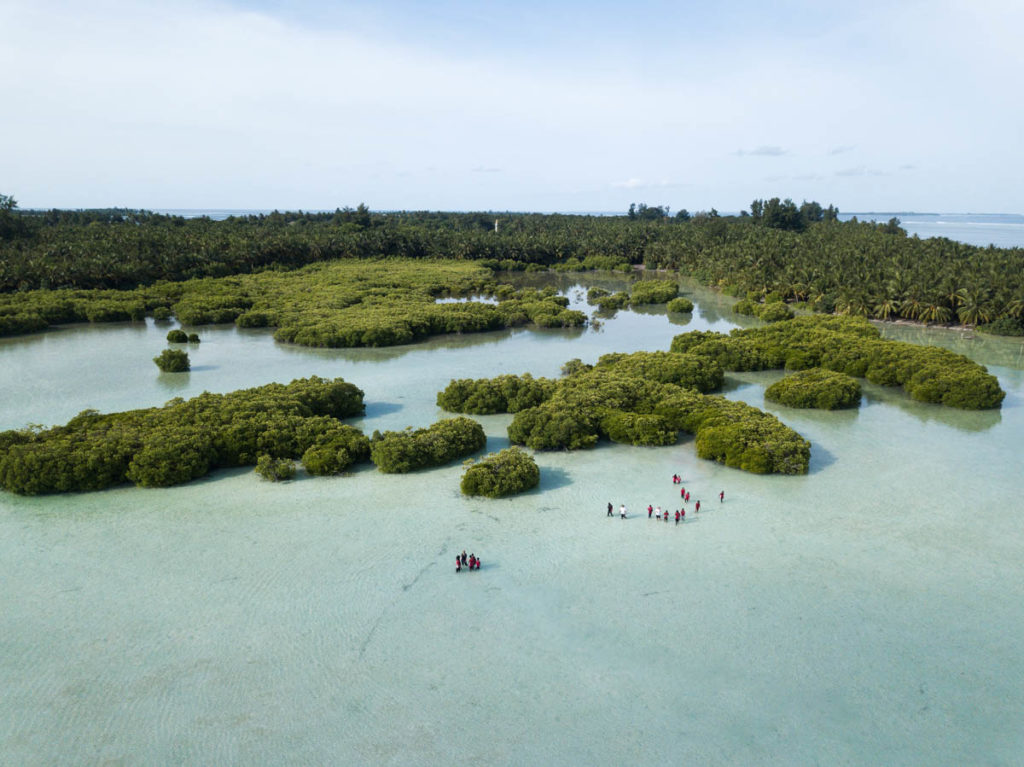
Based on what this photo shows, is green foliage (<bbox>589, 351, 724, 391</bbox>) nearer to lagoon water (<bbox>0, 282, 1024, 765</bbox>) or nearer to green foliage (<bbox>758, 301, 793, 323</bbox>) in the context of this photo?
lagoon water (<bbox>0, 282, 1024, 765</bbox>)

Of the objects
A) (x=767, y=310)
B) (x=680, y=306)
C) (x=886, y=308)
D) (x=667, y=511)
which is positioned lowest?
(x=667, y=511)

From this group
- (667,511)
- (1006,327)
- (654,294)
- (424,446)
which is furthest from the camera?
(654,294)

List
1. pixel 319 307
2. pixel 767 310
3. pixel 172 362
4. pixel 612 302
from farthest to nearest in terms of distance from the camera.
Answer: pixel 612 302
pixel 767 310
pixel 319 307
pixel 172 362

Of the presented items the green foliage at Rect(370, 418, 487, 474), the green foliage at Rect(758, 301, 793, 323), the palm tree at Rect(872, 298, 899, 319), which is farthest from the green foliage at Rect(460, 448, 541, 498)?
the palm tree at Rect(872, 298, 899, 319)

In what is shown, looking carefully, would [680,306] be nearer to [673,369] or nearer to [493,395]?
[673,369]

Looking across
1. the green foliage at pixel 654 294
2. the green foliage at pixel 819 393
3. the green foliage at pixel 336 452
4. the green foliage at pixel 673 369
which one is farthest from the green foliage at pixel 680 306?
the green foliage at pixel 336 452

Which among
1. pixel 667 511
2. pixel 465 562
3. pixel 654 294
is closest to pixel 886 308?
pixel 654 294

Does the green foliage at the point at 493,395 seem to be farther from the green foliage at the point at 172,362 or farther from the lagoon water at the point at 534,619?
the green foliage at the point at 172,362
